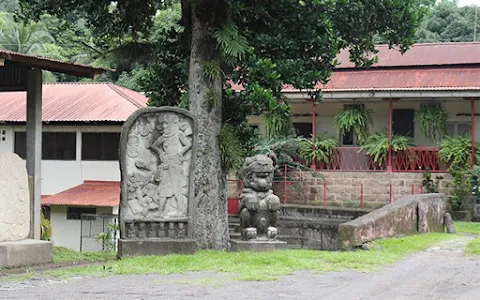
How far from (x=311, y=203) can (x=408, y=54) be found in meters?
6.82

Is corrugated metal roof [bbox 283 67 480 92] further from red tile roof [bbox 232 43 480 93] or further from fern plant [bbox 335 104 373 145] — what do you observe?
fern plant [bbox 335 104 373 145]

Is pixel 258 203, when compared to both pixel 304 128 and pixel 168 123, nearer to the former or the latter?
pixel 168 123

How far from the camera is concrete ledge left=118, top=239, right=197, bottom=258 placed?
1261 centimetres

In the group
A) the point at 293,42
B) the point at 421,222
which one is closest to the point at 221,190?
the point at 293,42

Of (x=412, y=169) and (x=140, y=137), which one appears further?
(x=412, y=169)

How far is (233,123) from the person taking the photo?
1667cm

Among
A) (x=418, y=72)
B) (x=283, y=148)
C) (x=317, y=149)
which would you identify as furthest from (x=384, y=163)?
(x=418, y=72)

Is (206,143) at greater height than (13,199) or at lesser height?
greater

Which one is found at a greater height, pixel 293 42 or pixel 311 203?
pixel 293 42

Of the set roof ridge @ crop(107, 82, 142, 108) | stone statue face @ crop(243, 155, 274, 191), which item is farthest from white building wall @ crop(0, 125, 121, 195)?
stone statue face @ crop(243, 155, 274, 191)

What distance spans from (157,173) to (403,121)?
1698cm

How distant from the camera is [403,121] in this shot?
92.7ft

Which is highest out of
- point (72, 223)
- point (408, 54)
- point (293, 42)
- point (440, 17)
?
point (440, 17)

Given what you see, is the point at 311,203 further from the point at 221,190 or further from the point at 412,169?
the point at 221,190
